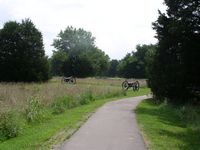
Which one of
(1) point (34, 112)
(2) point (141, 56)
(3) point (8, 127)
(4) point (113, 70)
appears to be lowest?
(3) point (8, 127)

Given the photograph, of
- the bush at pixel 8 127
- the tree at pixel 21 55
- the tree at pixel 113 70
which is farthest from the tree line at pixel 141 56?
the tree at pixel 113 70

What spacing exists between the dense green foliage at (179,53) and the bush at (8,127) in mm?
19832

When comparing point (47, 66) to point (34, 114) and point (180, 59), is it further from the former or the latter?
point (34, 114)

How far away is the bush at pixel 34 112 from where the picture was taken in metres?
20.1

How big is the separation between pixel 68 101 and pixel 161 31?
12504mm

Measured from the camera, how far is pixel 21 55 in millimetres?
67750

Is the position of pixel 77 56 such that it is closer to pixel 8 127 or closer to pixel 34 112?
pixel 34 112

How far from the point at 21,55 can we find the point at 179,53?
36.5 metres

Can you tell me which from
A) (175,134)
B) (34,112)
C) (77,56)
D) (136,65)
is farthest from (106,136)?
(136,65)

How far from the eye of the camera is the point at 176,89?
35.5 m

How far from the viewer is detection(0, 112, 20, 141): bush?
52.3 ft

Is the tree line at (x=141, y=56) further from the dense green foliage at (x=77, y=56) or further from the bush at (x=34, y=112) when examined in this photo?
the bush at (x=34, y=112)

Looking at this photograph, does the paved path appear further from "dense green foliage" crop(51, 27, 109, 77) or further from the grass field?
"dense green foliage" crop(51, 27, 109, 77)

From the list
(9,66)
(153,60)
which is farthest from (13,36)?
(153,60)
